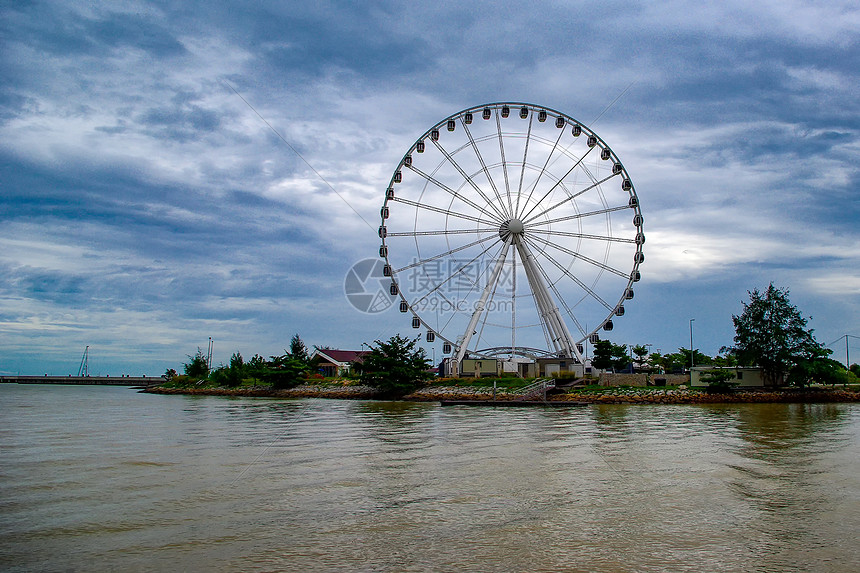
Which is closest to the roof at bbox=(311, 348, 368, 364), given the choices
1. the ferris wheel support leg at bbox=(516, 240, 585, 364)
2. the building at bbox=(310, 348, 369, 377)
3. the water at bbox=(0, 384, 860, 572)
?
the building at bbox=(310, 348, 369, 377)

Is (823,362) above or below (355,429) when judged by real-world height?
above

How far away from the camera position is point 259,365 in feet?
248

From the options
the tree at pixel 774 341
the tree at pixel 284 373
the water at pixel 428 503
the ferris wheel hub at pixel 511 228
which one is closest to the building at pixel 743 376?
the tree at pixel 774 341

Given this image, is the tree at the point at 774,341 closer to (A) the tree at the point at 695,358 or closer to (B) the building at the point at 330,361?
(A) the tree at the point at 695,358

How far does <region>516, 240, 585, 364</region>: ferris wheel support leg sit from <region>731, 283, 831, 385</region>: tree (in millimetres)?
16630

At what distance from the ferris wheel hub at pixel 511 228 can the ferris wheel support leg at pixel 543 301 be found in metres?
0.88

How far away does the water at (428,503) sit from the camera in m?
8.72

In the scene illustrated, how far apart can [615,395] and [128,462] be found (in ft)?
124

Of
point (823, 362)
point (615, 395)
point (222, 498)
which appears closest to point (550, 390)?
point (615, 395)

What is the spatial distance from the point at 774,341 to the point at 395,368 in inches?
1224

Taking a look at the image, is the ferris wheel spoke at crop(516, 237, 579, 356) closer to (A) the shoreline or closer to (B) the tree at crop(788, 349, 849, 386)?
(A) the shoreline

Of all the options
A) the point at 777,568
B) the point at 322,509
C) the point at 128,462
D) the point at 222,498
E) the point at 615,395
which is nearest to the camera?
the point at 777,568

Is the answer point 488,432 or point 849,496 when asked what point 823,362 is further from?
point 849,496

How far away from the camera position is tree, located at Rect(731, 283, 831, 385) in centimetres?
5250
